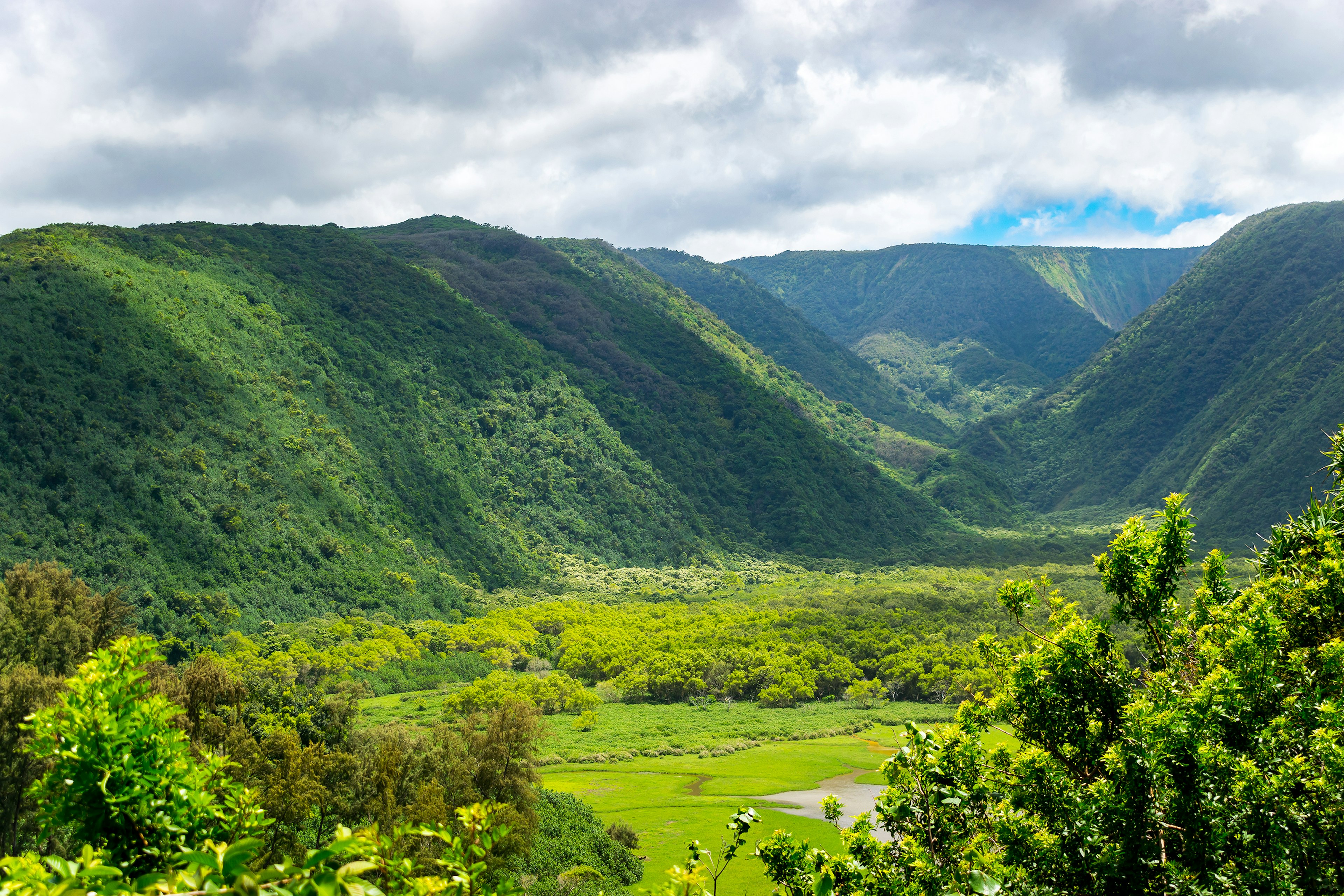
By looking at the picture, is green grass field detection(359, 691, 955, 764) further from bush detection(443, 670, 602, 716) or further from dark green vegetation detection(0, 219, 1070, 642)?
dark green vegetation detection(0, 219, 1070, 642)

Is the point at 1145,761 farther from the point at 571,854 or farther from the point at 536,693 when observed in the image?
the point at 536,693

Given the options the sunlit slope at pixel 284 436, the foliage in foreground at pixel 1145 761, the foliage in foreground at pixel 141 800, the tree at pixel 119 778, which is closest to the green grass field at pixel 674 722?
the sunlit slope at pixel 284 436

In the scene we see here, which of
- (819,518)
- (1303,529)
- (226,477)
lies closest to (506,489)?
(226,477)

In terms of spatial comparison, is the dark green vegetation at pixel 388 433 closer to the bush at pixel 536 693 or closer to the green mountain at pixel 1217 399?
the bush at pixel 536 693

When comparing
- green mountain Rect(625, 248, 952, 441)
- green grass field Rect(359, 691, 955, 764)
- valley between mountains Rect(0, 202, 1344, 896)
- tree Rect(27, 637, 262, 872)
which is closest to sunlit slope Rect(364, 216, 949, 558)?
valley between mountains Rect(0, 202, 1344, 896)

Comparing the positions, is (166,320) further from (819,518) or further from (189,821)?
(189,821)

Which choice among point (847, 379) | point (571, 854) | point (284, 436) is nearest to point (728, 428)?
point (284, 436)
